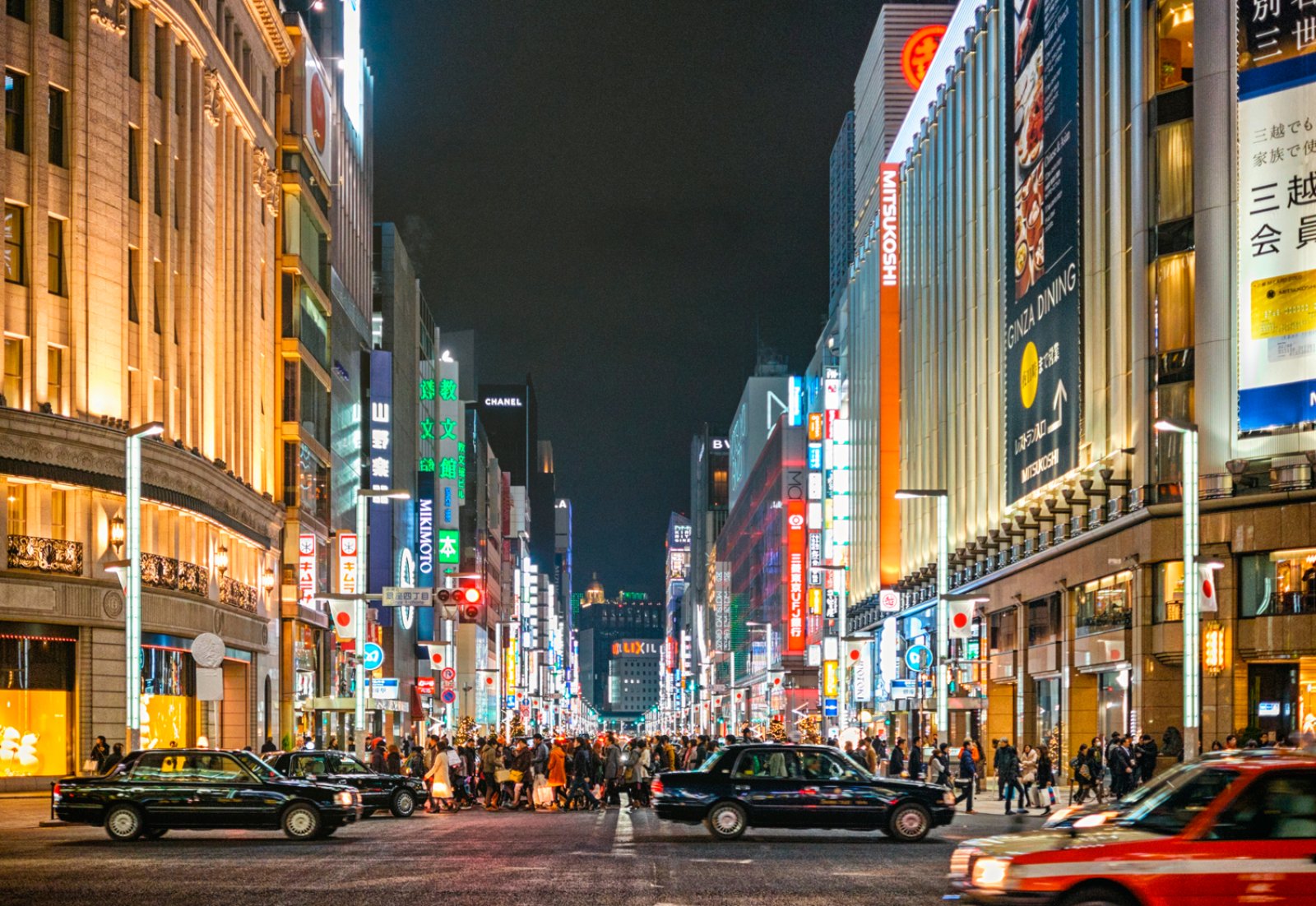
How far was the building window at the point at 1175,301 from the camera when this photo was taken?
145 ft

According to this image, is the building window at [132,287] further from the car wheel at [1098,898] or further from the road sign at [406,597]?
the car wheel at [1098,898]

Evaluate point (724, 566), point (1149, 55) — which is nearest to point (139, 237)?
point (1149, 55)

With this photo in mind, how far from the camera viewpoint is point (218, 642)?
3403cm

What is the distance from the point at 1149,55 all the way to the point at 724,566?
155 m

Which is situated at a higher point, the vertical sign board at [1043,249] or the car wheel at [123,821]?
the vertical sign board at [1043,249]

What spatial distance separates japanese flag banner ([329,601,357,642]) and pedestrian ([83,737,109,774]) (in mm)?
8449

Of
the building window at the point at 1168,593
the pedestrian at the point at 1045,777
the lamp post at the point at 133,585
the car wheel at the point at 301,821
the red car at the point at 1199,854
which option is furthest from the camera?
the building window at the point at 1168,593

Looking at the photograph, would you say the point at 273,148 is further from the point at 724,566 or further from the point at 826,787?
the point at 724,566

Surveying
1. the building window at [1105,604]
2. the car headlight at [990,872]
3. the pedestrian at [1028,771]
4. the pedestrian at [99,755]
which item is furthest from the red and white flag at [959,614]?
the car headlight at [990,872]

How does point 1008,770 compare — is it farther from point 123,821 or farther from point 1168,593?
point 123,821

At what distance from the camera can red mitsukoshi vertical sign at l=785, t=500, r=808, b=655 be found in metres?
121

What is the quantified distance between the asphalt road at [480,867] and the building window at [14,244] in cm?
1532

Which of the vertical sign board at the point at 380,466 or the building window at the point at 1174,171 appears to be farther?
the vertical sign board at the point at 380,466

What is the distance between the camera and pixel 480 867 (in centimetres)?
2234
